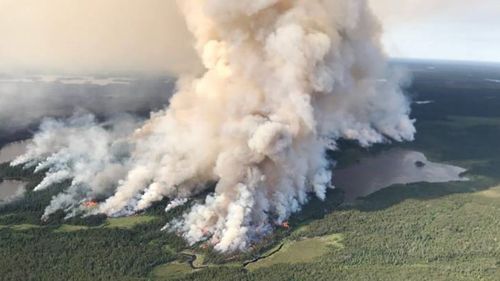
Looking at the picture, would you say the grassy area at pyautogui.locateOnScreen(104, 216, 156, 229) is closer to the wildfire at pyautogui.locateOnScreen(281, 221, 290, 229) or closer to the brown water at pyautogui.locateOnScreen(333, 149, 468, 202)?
the wildfire at pyautogui.locateOnScreen(281, 221, 290, 229)

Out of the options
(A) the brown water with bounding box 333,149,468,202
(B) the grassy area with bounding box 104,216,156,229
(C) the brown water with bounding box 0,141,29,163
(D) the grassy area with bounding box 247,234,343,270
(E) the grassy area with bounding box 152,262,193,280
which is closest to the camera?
(E) the grassy area with bounding box 152,262,193,280

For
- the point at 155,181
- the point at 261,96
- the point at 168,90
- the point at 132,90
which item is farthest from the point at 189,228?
the point at 132,90

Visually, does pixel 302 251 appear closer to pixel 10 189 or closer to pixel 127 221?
pixel 127 221

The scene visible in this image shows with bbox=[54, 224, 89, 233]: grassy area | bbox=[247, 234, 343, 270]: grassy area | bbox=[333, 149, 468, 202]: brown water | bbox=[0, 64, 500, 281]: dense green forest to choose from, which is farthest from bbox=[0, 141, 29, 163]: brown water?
bbox=[247, 234, 343, 270]: grassy area

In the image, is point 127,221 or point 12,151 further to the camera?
point 12,151

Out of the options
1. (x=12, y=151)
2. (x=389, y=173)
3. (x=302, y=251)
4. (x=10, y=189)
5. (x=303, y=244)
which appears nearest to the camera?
(x=302, y=251)

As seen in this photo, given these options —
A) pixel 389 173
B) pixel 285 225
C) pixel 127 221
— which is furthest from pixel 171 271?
pixel 389 173

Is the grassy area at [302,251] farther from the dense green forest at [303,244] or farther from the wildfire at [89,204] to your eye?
the wildfire at [89,204]

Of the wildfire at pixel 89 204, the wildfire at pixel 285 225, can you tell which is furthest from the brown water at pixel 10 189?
the wildfire at pixel 285 225
